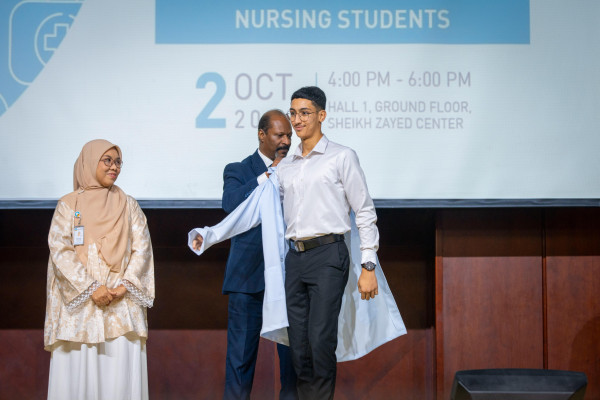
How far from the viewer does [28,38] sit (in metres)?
3.57

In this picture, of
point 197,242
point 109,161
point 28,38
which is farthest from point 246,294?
point 28,38

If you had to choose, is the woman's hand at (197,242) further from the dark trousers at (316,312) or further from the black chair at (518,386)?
the black chair at (518,386)

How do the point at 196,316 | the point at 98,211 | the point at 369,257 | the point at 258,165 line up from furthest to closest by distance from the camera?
the point at 196,316 < the point at 258,165 < the point at 98,211 < the point at 369,257

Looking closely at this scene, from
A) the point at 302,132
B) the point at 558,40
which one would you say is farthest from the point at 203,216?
the point at 558,40

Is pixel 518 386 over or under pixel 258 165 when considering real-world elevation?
under

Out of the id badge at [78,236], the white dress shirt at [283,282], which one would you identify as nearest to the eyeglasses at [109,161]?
the id badge at [78,236]

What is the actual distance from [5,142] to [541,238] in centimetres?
300

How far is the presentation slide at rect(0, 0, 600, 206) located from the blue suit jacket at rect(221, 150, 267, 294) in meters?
0.46

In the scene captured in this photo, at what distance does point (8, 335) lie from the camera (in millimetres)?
3963

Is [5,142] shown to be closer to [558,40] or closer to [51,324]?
[51,324]

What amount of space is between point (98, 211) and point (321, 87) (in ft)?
4.53

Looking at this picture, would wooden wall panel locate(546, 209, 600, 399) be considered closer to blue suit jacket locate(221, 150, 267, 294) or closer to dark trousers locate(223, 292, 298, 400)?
dark trousers locate(223, 292, 298, 400)

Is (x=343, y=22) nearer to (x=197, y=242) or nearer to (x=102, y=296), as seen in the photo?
(x=197, y=242)

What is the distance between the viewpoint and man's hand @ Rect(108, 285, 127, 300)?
2799 millimetres
